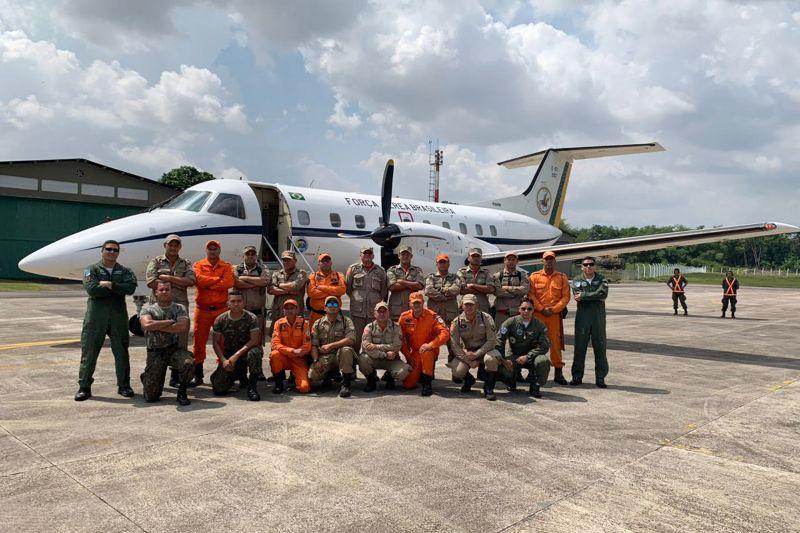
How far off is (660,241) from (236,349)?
32.6ft

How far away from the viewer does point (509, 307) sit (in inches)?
342

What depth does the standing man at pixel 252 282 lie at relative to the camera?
27.0ft

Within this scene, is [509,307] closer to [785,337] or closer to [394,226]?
[394,226]

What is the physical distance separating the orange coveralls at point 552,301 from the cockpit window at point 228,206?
7.03 metres

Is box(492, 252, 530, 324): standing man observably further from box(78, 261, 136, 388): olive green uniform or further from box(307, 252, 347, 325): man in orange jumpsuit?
box(78, 261, 136, 388): olive green uniform

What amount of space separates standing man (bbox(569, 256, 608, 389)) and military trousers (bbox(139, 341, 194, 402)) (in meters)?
5.26

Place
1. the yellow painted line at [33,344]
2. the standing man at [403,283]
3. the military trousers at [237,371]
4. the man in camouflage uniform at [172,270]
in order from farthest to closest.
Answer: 1. the yellow painted line at [33,344]
2. the standing man at [403,283]
3. the man in camouflage uniform at [172,270]
4. the military trousers at [237,371]

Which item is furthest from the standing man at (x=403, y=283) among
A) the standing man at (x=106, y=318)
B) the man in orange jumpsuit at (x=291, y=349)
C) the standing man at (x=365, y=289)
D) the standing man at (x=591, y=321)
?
the standing man at (x=106, y=318)

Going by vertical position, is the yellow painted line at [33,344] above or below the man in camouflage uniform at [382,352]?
below

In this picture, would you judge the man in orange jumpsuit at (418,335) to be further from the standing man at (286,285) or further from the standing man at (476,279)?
the standing man at (286,285)

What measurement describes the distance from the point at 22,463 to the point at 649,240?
12.4 metres

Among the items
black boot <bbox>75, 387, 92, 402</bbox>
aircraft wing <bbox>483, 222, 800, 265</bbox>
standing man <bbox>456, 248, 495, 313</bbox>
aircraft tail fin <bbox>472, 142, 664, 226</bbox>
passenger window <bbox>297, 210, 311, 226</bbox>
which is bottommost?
black boot <bbox>75, 387, 92, 402</bbox>

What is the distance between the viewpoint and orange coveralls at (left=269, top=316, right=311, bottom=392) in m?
7.16

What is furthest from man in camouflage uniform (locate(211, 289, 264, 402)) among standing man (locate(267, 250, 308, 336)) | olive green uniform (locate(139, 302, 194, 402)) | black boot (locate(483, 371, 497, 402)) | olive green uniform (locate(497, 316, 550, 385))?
olive green uniform (locate(497, 316, 550, 385))
